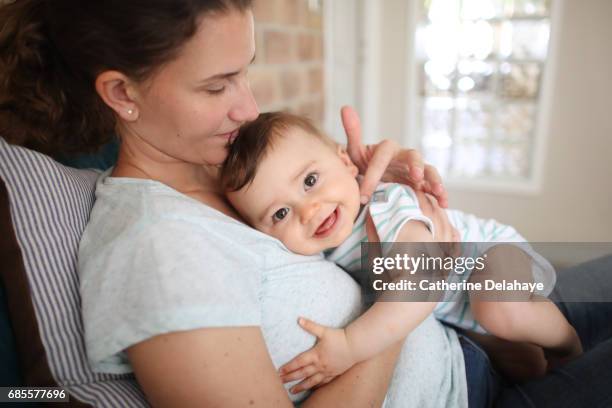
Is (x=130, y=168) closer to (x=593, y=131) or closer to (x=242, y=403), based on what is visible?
(x=242, y=403)

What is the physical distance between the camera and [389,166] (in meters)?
1.19

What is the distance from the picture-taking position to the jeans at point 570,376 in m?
0.88

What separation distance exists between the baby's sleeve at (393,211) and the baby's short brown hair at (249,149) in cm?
25

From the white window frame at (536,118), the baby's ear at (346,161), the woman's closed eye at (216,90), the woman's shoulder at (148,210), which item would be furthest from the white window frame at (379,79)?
the woman's shoulder at (148,210)

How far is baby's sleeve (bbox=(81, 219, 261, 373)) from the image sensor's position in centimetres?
63

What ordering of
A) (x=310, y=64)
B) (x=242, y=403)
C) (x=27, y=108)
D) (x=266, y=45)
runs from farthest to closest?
(x=310, y=64) → (x=266, y=45) → (x=27, y=108) → (x=242, y=403)

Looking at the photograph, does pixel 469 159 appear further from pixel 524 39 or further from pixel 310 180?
pixel 310 180

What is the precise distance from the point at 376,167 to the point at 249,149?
12.0 inches

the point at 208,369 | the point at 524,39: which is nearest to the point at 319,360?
the point at 208,369

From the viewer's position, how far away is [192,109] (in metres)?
0.82

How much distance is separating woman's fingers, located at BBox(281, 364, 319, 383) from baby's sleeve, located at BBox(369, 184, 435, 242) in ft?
0.92

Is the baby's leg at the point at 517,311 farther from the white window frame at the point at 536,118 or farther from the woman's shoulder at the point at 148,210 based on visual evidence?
the white window frame at the point at 536,118

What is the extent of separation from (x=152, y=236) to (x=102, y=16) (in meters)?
0.37

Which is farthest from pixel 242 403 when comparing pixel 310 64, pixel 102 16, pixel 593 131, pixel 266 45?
pixel 593 131
